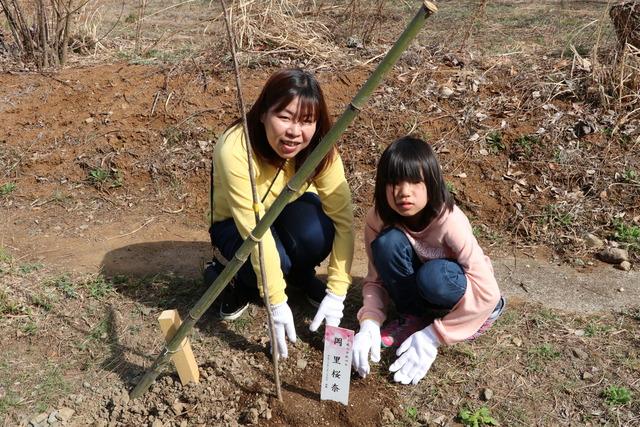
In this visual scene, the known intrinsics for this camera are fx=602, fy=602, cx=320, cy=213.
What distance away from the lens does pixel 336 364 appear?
196 centimetres

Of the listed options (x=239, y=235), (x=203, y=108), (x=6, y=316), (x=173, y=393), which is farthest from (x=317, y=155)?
(x=203, y=108)

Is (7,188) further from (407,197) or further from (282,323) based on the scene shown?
(407,197)

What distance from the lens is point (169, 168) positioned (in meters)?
3.81

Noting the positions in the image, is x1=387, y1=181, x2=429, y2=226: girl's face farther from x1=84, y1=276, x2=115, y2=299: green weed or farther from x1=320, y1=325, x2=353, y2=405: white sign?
x1=84, y1=276, x2=115, y2=299: green weed

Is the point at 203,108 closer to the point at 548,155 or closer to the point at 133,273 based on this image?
the point at 133,273

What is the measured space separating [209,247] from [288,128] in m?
1.36

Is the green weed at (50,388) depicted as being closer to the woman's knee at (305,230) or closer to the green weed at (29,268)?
the green weed at (29,268)

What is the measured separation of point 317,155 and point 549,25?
5.62m

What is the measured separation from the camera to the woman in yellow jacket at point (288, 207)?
2055 mm

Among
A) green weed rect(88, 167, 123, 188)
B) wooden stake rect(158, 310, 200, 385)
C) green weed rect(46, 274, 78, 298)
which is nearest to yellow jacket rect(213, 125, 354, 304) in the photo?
wooden stake rect(158, 310, 200, 385)

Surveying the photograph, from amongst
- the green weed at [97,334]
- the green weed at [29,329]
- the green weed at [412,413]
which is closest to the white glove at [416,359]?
the green weed at [412,413]

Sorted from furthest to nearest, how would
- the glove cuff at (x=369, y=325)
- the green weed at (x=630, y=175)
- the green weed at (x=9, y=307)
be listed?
the green weed at (x=630, y=175), the green weed at (x=9, y=307), the glove cuff at (x=369, y=325)

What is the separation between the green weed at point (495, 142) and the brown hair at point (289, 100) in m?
1.85

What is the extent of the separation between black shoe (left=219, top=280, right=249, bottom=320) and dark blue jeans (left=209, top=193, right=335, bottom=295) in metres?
0.06
